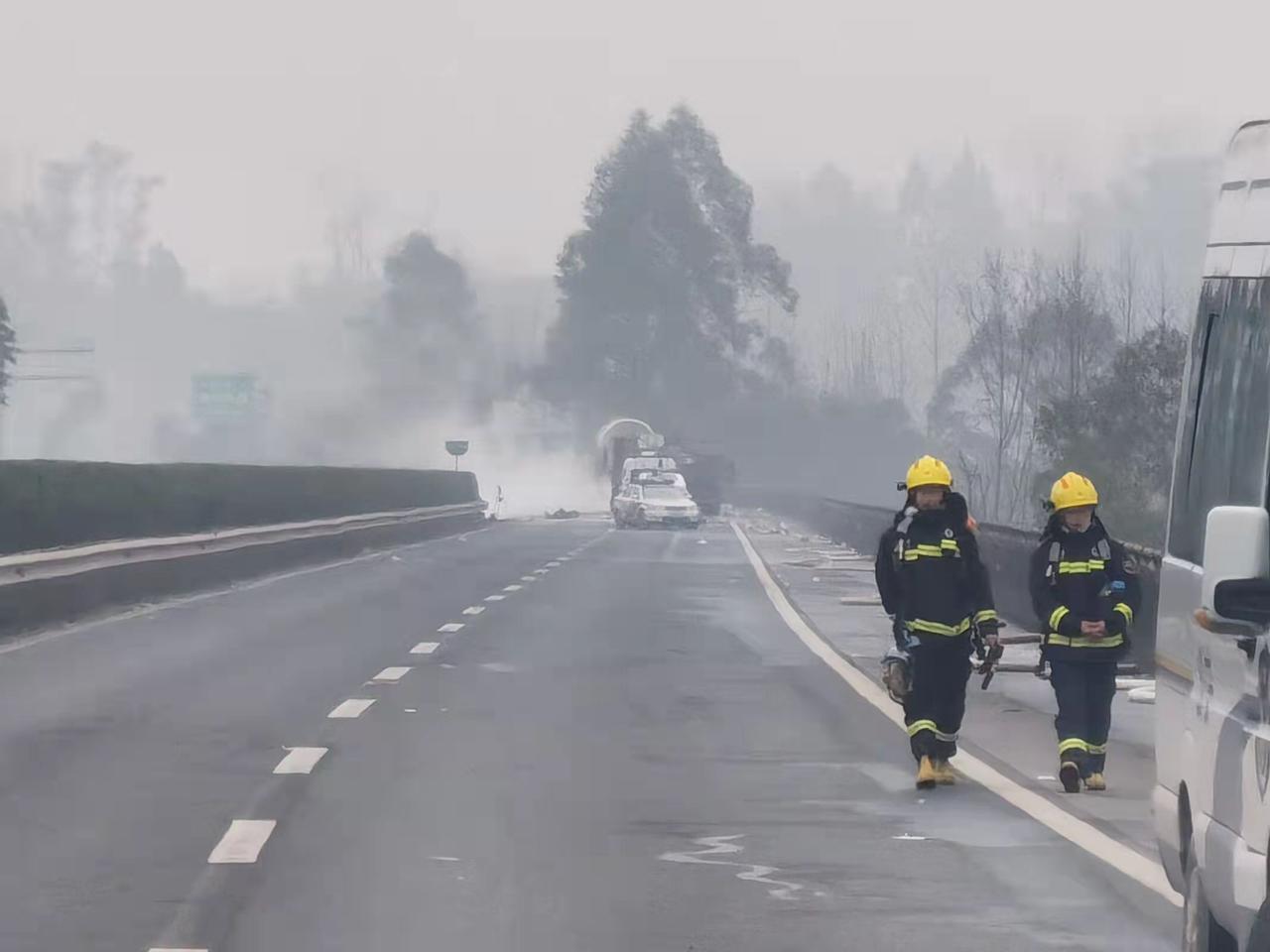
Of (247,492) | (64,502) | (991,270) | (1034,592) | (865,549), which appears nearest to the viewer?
(1034,592)

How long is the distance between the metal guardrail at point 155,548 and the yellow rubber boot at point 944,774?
11963mm

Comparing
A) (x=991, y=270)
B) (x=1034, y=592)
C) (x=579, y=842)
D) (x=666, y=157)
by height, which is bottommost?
(x=579, y=842)

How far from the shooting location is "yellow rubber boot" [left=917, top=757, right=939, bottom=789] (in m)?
12.3

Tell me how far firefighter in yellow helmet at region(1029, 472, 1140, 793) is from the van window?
15.0 feet

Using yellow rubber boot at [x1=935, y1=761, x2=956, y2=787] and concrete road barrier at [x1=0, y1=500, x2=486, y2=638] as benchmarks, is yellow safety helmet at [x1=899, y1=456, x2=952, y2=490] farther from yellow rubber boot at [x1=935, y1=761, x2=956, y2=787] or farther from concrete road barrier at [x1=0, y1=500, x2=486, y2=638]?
concrete road barrier at [x1=0, y1=500, x2=486, y2=638]

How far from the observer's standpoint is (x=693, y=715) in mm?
16000

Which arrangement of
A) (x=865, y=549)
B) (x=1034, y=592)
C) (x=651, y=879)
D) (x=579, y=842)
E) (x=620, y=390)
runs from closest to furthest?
(x=651, y=879) < (x=579, y=842) < (x=1034, y=592) < (x=865, y=549) < (x=620, y=390)

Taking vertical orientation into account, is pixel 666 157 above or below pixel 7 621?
above

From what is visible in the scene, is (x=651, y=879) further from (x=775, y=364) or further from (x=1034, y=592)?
(x=775, y=364)

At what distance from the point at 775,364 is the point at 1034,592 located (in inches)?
4790

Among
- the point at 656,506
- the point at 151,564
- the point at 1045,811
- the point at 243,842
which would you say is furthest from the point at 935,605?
→ the point at 656,506

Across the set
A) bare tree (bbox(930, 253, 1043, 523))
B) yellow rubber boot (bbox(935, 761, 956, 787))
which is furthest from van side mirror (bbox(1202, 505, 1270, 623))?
bare tree (bbox(930, 253, 1043, 523))

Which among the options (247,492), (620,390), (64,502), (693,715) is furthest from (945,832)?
(620,390)

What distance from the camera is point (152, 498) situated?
3425 cm
